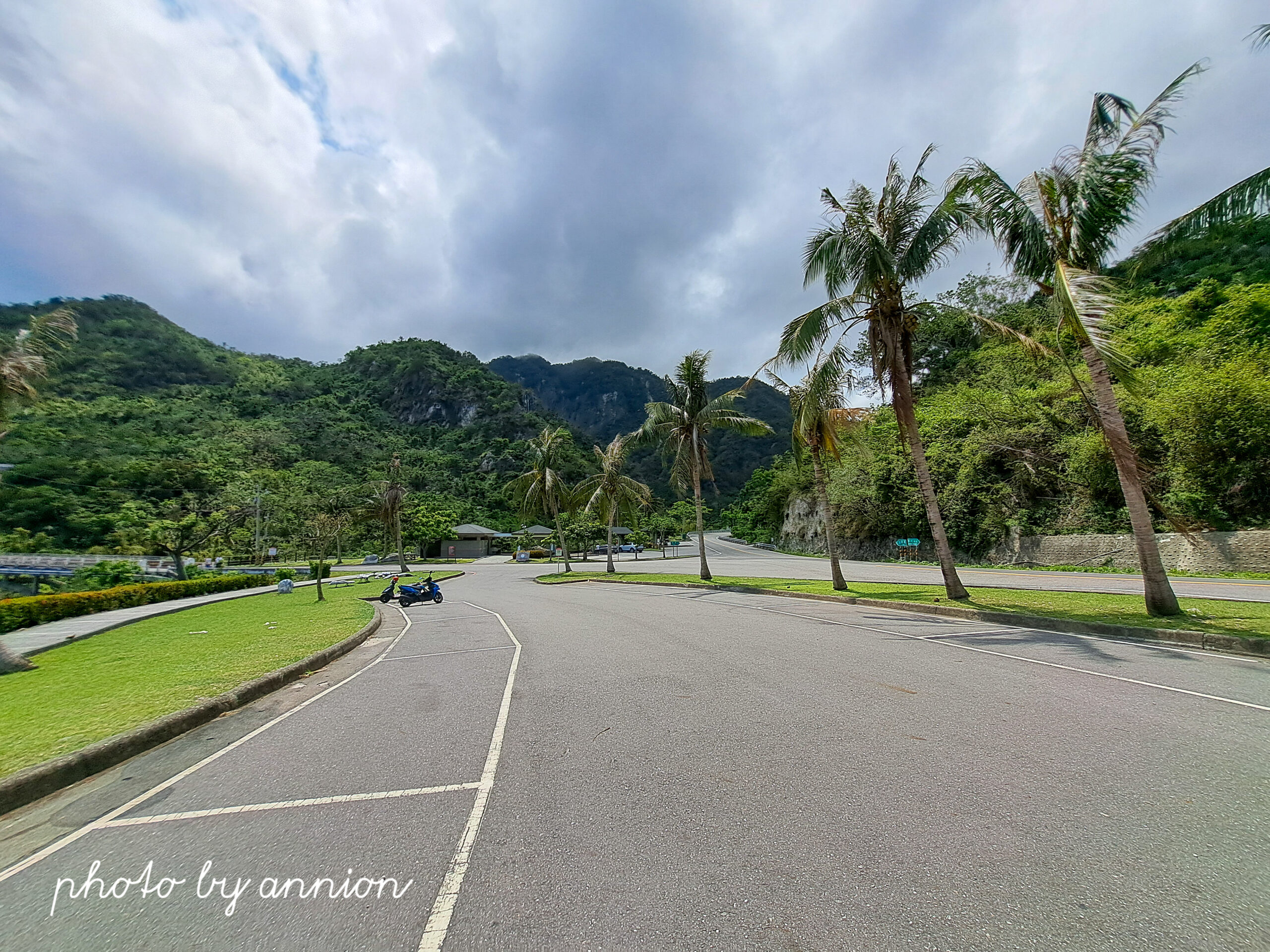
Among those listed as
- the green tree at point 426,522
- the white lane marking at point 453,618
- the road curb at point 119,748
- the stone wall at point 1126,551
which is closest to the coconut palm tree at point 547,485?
the white lane marking at point 453,618

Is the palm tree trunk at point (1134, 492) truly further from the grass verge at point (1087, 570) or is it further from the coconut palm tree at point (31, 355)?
the coconut palm tree at point (31, 355)

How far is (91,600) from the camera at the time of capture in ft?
54.0

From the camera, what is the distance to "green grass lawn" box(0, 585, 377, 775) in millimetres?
5215

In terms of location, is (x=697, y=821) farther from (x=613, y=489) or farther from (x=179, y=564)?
(x=179, y=564)

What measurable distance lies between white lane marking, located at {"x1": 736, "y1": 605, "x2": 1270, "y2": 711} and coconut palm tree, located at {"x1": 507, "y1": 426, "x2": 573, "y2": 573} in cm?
2520

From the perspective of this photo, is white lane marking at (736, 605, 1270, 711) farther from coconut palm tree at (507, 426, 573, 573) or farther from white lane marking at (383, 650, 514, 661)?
coconut palm tree at (507, 426, 573, 573)

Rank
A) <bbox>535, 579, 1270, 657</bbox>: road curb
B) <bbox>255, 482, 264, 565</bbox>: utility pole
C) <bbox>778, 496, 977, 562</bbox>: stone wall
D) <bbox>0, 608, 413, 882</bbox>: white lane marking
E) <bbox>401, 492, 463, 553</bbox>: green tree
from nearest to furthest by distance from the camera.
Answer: <bbox>0, 608, 413, 882</bbox>: white lane marking
<bbox>535, 579, 1270, 657</bbox>: road curb
<bbox>778, 496, 977, 562</bbox>: stone wall
<bbox>255, 482, 264, 565</bbox>: utility pole
<bbox>401, 492, 463, 553</bbox>: green tree

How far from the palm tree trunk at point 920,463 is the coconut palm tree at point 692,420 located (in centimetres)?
926

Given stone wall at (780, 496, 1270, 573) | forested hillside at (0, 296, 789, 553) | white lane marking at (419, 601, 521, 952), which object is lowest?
white lane marking at (419, 601, 521, 952)

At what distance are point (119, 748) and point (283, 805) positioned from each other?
2285 millimetres

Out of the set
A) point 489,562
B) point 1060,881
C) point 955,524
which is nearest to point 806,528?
point 955,524

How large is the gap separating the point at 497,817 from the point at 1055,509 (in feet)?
102

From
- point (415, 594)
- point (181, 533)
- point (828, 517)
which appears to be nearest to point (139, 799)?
point (415, 594)

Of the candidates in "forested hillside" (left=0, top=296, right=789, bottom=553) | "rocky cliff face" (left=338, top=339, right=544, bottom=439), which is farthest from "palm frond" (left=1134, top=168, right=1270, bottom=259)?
"rocky cliff face" (left=338, top=339, right=544, bottom=439)
